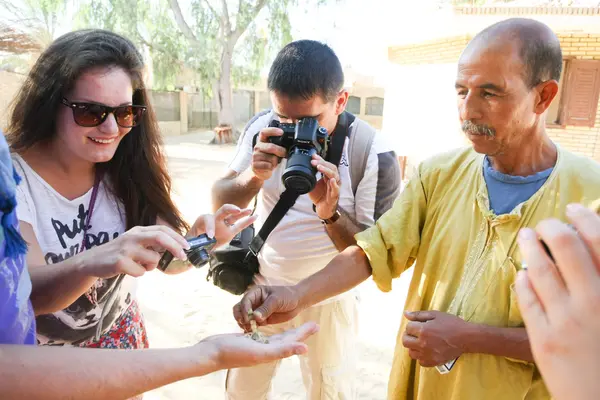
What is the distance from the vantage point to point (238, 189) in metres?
2.23

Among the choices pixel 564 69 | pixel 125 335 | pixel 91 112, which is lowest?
pixel 125 335

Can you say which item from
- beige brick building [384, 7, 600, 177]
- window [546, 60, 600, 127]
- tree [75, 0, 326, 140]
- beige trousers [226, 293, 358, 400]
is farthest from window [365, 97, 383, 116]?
beige trousers [226, 293, 358, 400]

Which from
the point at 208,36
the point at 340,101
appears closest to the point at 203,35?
the point at 208,36

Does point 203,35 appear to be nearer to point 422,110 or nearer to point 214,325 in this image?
point 422,110

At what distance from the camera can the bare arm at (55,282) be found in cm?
146

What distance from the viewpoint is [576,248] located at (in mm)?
625

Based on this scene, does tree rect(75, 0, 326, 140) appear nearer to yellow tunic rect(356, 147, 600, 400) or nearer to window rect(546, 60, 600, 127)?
window rect(546, 60, 600, 127)

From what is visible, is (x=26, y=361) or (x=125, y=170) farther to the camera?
(x=125, y=170)

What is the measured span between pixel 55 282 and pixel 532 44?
183cm

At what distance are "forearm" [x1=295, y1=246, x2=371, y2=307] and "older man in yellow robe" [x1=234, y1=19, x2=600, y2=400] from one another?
0.08 meters

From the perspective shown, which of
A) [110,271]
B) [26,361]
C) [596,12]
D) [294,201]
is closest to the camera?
[26,361]

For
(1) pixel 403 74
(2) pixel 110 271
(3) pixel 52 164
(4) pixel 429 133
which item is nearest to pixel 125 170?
(3) pixel 52 164

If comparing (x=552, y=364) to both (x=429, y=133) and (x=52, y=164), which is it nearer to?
(x=52, y=164)

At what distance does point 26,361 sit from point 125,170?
1.15 meters
